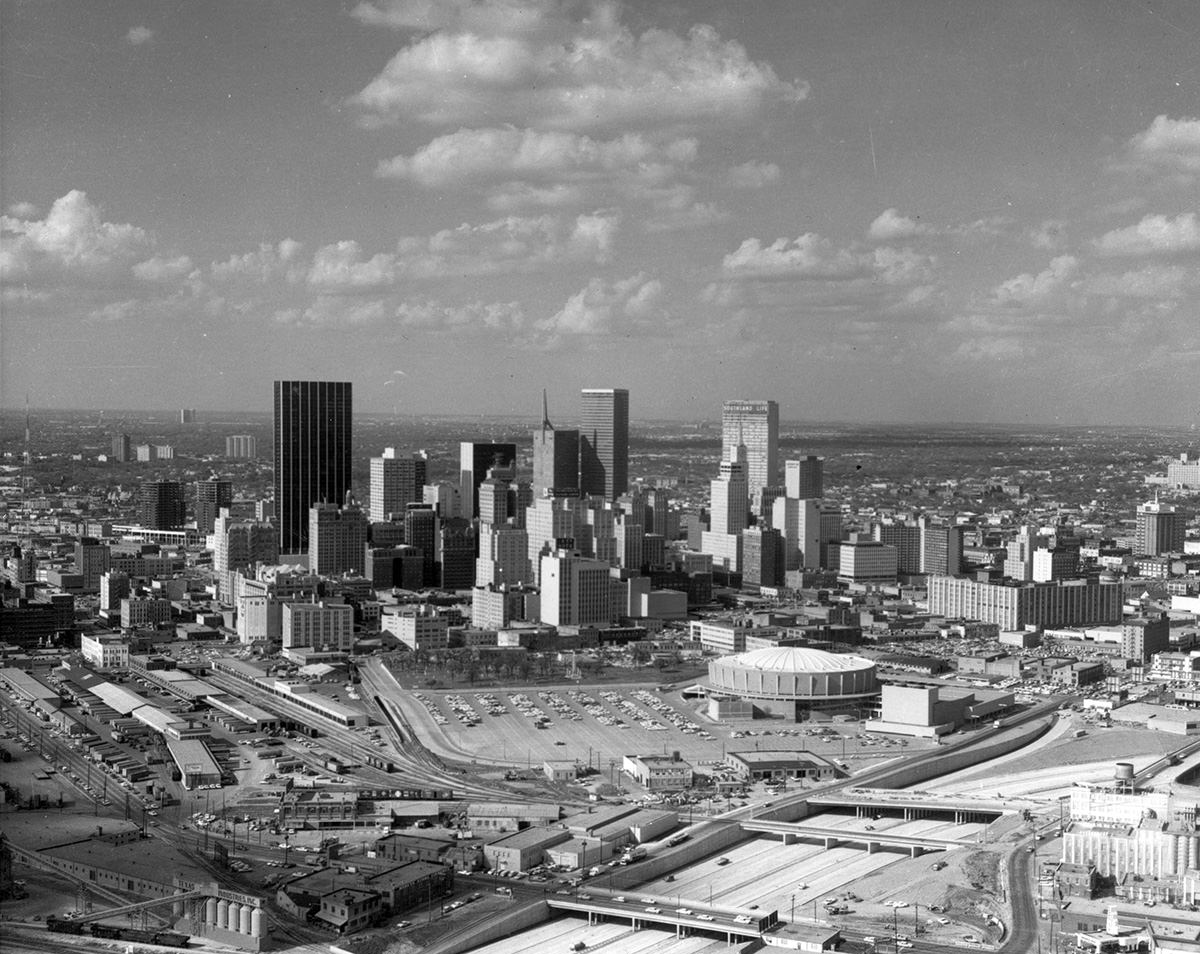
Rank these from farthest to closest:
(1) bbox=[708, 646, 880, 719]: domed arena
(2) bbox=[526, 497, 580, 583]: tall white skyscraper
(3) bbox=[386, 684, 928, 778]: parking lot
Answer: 1. (2) bbox=[526, 497, 580, 583]: tall white skyscraper
2. (1) bbox=[708, 646, 880, 719]: domed arena
3. (3) bbox=[386, 684, 928, 778]: parking lot

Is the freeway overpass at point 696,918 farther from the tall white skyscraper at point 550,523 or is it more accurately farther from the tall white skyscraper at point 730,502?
the tall white skyscraper at point 730,502

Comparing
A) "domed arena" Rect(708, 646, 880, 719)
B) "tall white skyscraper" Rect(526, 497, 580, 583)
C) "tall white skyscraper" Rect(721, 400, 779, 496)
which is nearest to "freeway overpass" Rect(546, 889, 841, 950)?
"domed arena" Rect(708, 646, 880, 719)

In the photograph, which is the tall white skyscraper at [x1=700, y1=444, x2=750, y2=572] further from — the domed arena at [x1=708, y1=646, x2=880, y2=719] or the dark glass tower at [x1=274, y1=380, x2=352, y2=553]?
the domed arena at [x1=708, y1=646, x2=880, y2=719]

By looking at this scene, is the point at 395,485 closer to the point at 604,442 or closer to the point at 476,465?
the point at 476,465

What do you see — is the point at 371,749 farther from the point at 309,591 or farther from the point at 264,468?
the point at 264,468

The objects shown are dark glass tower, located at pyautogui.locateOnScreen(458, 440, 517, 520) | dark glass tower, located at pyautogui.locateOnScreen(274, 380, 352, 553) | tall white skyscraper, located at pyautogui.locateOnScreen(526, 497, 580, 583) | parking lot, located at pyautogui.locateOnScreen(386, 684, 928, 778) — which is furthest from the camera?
dark glass tower, located at pyautogui.locateOnScreen(458, 440, 517, 520)

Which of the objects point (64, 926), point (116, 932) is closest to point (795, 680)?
point (116, 932)
